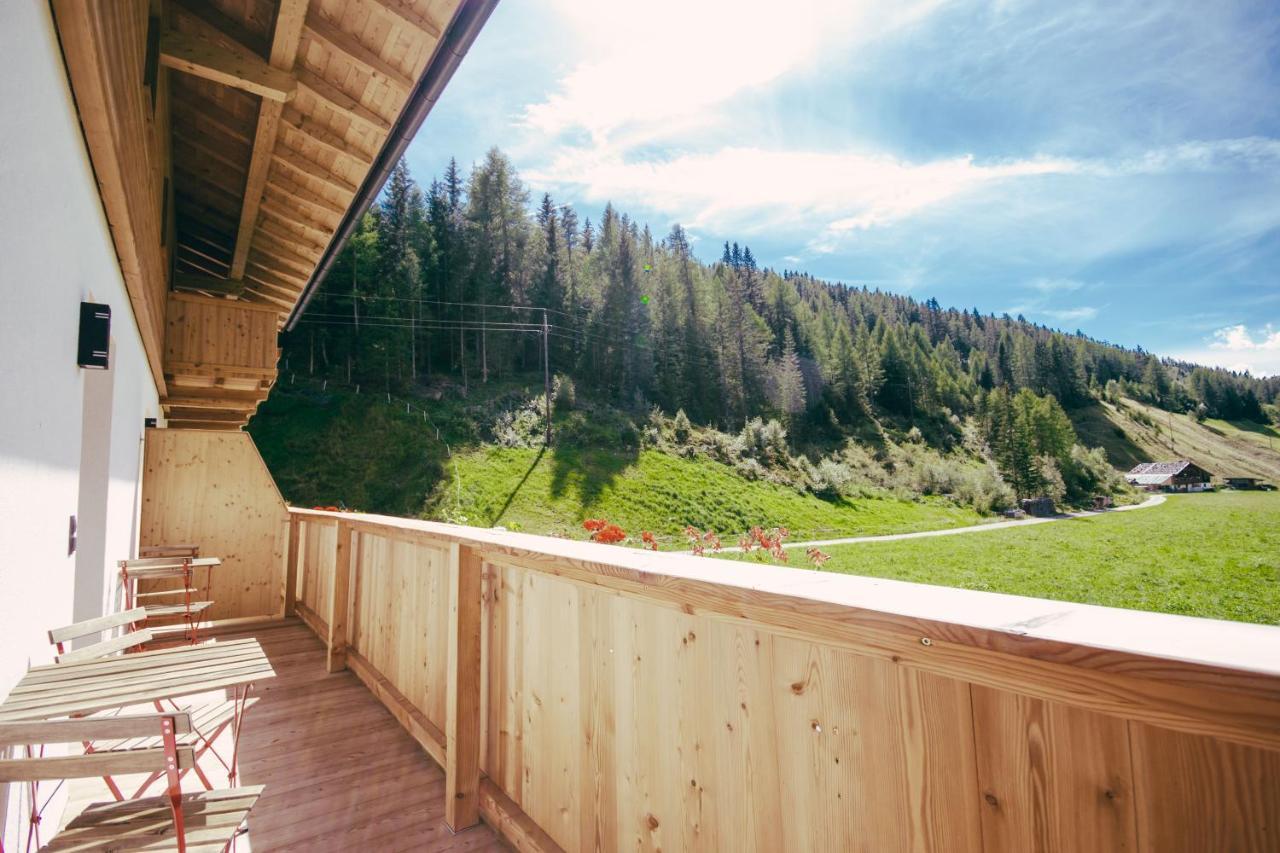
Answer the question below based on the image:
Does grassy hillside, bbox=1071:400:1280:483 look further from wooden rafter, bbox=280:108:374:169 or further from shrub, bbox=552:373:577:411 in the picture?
wooden rafter, bbox=280:108:374:169

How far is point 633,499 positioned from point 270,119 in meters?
20.5

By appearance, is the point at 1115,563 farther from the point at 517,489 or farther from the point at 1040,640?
the point at 1040,640

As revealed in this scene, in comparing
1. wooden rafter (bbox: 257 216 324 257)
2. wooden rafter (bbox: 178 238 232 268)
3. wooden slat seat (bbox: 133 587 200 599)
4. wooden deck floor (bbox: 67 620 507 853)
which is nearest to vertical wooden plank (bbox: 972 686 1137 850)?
wooden deck floor (bbox: 67 620 507 853)

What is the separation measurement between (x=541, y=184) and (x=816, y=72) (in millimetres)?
19379

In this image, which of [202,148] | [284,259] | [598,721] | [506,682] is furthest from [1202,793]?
[284,259]

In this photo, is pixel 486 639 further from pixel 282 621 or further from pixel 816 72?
pixel 816 72

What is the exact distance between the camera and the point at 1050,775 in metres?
0.79

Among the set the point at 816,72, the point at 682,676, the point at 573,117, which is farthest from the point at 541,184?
the point at 682,676

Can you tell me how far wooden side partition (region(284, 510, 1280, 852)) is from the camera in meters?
0.64

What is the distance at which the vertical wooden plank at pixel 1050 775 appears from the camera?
730 mm

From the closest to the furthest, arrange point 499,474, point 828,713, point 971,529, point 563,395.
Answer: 1. point 828,713
2. point 499,474
3. point 563,395
4. point 971,529

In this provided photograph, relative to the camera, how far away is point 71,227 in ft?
7.45

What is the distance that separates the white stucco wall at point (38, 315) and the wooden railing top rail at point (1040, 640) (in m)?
1.86

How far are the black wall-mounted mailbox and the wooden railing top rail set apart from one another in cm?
278
